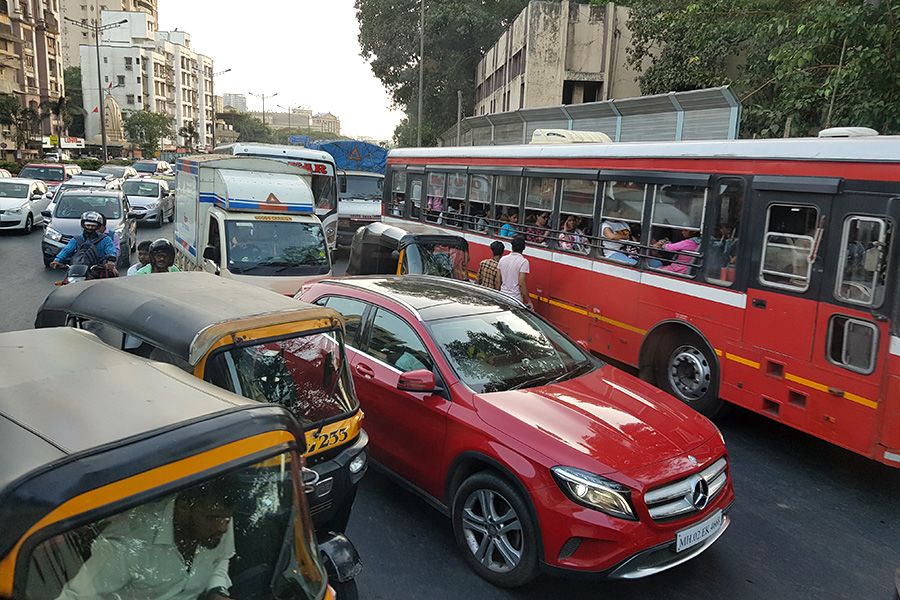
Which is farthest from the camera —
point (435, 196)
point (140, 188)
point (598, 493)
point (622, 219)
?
point (140, 188)

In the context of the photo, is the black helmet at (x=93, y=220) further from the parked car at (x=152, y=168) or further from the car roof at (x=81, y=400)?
the parked car at (x=152, y=168)

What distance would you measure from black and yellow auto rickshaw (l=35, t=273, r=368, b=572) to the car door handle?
0.85m

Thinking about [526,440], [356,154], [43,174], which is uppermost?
[356,154]

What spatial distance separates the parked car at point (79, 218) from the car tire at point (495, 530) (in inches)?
514

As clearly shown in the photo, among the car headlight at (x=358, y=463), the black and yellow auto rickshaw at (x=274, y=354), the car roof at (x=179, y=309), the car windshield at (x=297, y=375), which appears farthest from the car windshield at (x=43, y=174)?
the car headlight at (x=358, y=463)

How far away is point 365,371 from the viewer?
5.32 metres

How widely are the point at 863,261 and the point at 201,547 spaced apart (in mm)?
5714

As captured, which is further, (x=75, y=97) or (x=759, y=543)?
(x=75, y=97)

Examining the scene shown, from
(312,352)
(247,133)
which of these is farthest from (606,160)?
(247,133)

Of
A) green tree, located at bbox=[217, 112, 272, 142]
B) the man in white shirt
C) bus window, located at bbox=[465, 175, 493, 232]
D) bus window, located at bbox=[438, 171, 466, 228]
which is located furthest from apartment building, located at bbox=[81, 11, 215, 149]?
the man in white shirt

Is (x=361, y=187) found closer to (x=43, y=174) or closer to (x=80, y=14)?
(x=43, y=174)

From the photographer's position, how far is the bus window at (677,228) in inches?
A: 291

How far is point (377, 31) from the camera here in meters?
37.6

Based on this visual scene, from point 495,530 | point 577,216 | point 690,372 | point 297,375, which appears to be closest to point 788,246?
point 690,372
